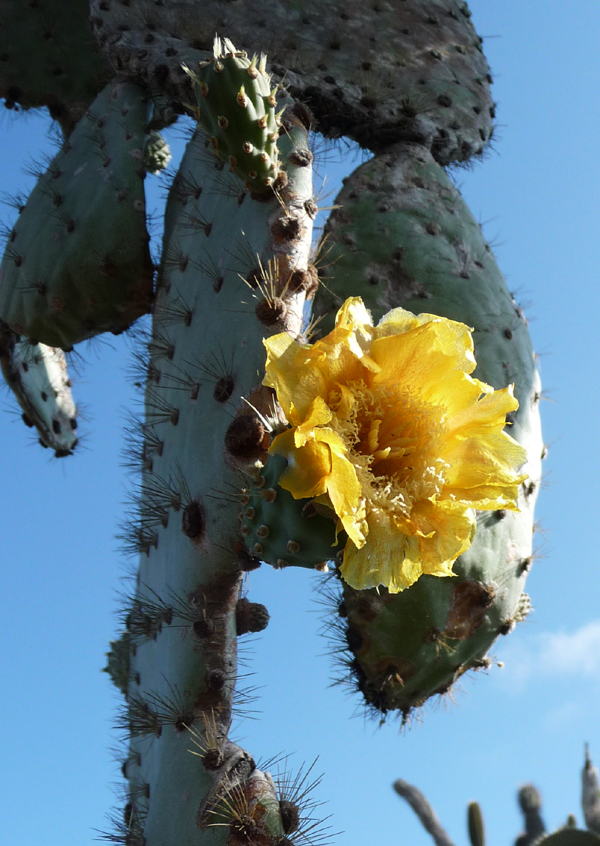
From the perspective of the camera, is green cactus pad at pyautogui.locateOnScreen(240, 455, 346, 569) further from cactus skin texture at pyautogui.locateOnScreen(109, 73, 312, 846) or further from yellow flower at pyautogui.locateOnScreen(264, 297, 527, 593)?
cactus skin texture at pyautogui.locateOnScreen(109, 73, 312, 846)

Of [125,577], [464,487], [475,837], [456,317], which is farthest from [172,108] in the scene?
[475,837]

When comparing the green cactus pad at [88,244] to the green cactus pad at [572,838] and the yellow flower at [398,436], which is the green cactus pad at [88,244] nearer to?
the yellow flower at [398,436]

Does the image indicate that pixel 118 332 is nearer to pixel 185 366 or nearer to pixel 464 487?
pixel 185 366

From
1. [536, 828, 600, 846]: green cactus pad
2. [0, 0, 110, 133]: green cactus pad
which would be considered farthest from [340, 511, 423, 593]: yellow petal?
[536, 828, 600, 846]: green cactus pad

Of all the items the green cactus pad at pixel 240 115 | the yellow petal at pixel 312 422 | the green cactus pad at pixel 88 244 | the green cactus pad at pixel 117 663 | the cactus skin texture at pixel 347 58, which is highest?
the cactus skin texture at pixel 347 58

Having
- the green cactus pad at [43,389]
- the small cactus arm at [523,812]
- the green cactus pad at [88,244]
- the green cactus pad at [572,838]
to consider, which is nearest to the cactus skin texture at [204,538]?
the green cactus pad at [88,244]

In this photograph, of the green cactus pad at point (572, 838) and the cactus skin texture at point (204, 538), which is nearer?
the cactus skin texture at point (204, 538)

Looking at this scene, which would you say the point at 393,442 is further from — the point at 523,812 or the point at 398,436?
the point at 523,812
